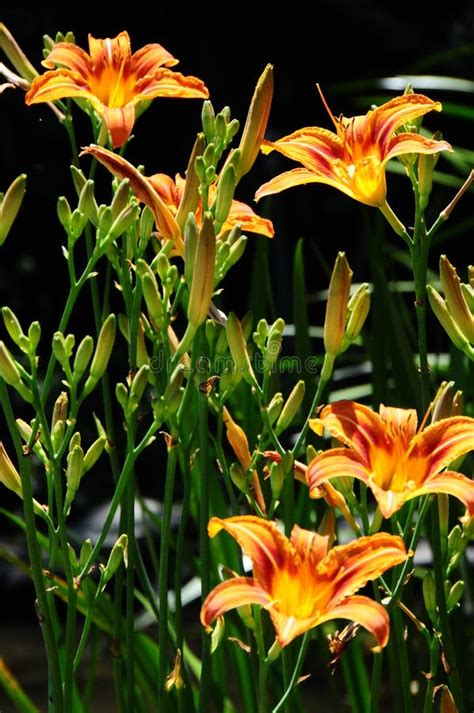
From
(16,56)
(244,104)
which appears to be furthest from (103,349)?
(244,104)

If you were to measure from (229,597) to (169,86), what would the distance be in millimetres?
436

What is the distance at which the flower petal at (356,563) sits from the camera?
66 cm

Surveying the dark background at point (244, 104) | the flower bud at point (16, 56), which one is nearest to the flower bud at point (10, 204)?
the flower bud at point (16, 56)

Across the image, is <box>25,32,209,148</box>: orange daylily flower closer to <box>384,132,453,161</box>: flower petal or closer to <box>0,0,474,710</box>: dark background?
<box>384,132,453,161</box>: flower petal

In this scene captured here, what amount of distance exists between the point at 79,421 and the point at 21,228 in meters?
0.64

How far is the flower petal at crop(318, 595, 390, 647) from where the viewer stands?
2.06 ft

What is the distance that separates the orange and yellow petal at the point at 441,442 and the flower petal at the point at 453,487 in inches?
0.6

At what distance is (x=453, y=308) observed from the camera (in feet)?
2.73

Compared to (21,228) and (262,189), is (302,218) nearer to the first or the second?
(21,228)

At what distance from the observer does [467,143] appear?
12.4 feet

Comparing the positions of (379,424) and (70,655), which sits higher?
(379,424)

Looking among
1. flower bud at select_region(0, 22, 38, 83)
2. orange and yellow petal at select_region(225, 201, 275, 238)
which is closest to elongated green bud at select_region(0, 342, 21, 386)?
orange and yellow petal at select_region(225, 201, 275, 238)

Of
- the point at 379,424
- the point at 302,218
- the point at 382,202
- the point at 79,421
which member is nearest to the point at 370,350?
the point at 382,202

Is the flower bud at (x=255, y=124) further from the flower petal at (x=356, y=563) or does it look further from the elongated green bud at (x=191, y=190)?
the flower petal at (x=356, y=563)
